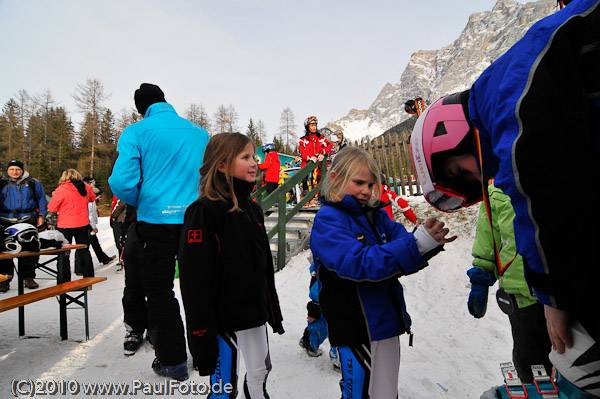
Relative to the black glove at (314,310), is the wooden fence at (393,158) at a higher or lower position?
higher

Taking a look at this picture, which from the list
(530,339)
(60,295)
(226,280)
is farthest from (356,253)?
(60,295)

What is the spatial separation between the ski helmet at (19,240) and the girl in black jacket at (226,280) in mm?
2522

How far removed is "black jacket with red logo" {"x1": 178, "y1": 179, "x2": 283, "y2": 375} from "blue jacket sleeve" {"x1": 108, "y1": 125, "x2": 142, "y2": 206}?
3.23ft

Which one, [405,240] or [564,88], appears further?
[405,240]

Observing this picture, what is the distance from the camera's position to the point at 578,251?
0.68 metres

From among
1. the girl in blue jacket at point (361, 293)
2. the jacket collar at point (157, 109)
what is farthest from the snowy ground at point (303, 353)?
the jacket collar at point (157, 109)

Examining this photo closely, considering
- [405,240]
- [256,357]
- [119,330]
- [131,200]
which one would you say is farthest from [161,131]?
[119,330]

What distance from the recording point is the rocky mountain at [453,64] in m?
99.8

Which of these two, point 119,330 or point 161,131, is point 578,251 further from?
point 119,330

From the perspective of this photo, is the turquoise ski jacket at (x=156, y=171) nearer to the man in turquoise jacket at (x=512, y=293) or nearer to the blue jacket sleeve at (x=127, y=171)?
the blue jacket sleeve at (x=127, y=171)

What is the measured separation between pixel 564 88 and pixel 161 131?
8.92 feet

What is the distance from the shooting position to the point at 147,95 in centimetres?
303

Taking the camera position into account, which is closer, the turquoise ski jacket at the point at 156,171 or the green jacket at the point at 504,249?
the green jacket at the point at 504,249

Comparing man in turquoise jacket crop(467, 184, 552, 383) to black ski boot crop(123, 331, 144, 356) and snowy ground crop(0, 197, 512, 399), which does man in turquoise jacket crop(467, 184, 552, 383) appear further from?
black ski boot crop(123, 331, 144, 356)
